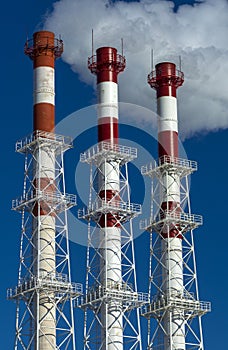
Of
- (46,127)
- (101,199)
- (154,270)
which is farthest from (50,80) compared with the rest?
(154,270)

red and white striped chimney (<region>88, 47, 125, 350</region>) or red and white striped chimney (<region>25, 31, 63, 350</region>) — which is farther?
red and white striped chimney (<region>88, 47, 125, 350</region>)

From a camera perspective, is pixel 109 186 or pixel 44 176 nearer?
pixel 44 176

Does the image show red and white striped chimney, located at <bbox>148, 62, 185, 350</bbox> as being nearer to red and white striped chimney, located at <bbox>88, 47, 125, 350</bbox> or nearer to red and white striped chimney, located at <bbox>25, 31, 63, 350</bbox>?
red and white striped chimney, located at <bbox>88, 47, 125, 350</bbox>

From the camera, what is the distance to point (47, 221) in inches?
4412

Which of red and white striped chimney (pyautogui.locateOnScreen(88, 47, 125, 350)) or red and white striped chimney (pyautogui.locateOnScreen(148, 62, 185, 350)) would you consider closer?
red and white striped chimney (pyautogui.locateOnScreen(88, 47, 125, 350))

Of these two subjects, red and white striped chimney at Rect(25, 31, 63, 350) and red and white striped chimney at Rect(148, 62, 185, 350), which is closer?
red and white striped chimney at Rect(25, 31, 63, 350)

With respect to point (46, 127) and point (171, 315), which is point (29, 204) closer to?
point (46, 127)

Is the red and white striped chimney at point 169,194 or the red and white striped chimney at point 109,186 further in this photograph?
the red and white striped chimney at point 169,194

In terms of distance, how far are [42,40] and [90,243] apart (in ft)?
61.7

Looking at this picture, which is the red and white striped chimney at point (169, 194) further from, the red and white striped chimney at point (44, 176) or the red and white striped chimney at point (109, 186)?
the red and white striped chimney at point (44, 176)

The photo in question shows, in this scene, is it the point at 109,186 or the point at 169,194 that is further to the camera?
the point at 169,194

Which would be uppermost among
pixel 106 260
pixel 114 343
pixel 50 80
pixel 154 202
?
pixel 50 80

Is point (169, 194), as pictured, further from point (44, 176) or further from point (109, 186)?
point (44, 176)

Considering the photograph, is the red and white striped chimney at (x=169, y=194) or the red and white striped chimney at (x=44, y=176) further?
the red and white striped chimney at (x=169, y=194)
